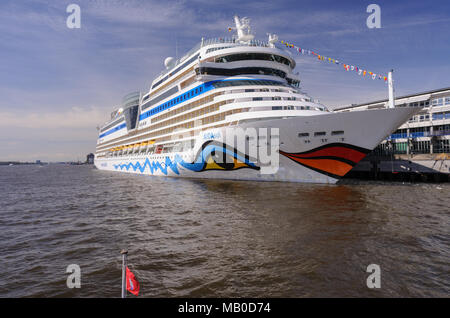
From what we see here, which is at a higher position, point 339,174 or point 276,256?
point 339,174

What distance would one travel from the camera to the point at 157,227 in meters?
10.2

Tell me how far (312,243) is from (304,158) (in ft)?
Result: 39.1

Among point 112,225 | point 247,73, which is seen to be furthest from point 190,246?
point 247,73

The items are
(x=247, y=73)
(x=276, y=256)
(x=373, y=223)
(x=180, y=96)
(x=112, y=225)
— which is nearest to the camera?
(x=276, y=256)

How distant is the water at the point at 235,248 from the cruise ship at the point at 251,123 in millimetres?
5379

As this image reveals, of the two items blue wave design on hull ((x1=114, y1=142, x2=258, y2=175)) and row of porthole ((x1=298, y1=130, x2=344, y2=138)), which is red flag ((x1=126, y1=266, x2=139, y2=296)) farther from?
blue wave design on hull ((x1=114, y1=142, x2=258, y2=175))

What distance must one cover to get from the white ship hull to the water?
197 inches

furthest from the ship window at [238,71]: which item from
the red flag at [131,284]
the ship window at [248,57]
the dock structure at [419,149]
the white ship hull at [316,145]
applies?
the red flag at [131,284]

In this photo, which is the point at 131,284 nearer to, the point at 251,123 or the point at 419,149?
the point at 251,123

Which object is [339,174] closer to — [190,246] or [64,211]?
[190,246]

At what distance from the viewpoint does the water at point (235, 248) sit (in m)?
5.50

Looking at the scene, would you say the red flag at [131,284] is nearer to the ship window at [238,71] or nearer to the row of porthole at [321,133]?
the row of porthole at [321,133]

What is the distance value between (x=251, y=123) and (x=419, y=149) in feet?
100

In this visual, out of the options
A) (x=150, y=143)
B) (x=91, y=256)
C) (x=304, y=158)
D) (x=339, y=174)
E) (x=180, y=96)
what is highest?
(x=180, y=96)
